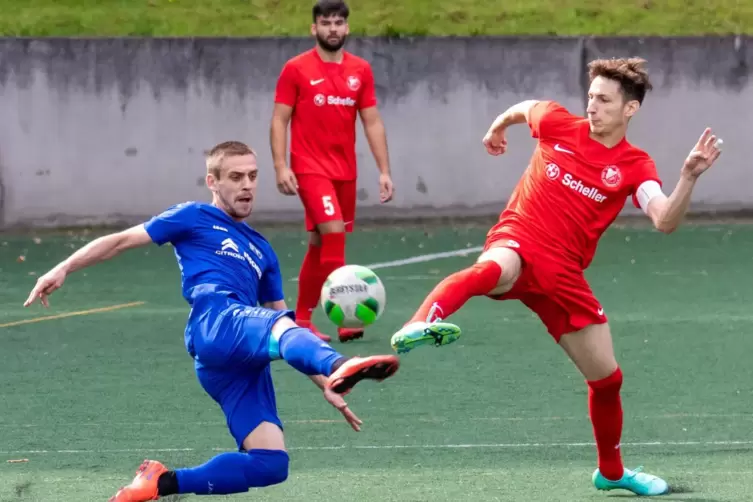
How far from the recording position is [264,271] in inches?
245

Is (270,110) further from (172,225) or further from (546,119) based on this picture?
(172,225)

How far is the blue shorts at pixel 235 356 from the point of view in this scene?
5691 millimetres

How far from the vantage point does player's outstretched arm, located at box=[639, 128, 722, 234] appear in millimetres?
6012

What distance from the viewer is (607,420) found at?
21.7ft

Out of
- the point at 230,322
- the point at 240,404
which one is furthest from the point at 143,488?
the point at 230,322

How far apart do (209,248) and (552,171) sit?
67.4 inches

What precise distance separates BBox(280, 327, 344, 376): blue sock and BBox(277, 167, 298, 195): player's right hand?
492 cm

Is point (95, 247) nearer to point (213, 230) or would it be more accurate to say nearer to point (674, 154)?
point (213, 230)

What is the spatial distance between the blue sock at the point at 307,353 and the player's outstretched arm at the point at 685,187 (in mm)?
1679

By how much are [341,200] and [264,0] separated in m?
8.92

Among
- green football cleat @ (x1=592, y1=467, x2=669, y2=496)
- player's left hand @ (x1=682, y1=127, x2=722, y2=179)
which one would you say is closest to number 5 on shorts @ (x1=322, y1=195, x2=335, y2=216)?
green football cleat @ (x1=592, y1=467, x2=669, y2=496)

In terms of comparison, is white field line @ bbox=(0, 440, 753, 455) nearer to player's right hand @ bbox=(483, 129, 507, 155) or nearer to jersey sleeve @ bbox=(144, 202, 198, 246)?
player's right hand @ bbox=(483, 129, 507, 155)

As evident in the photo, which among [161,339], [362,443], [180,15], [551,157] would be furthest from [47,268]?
[551,157]

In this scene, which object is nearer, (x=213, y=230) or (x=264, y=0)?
(x=213, y=230)
